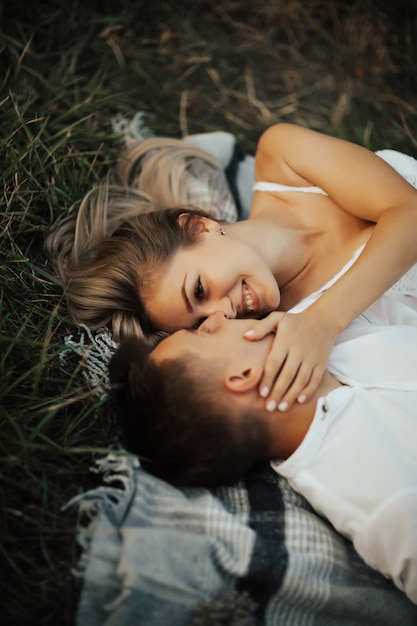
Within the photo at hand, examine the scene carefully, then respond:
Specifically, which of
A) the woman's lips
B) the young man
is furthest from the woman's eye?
the young man

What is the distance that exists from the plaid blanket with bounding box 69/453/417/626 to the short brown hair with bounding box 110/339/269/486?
66 millimetres

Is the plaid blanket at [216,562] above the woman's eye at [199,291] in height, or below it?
below

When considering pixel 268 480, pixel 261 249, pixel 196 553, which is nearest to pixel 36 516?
pixel 196 553

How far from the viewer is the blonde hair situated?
6.52ft

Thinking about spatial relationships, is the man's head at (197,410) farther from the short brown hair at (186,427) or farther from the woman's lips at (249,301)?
the woman's lips at (249,301)

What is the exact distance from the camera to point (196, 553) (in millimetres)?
1363

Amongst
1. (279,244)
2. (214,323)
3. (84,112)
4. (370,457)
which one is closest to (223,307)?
(214,323)

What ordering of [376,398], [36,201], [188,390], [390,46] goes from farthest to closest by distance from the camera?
[390,46] < [36,201] < [376,398] < [188,390]

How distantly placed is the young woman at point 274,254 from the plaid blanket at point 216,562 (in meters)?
0.33

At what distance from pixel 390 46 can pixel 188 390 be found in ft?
9.55

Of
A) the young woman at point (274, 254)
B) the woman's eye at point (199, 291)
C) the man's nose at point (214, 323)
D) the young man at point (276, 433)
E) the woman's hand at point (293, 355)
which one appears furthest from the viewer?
the woman's eye at point (199, 291)

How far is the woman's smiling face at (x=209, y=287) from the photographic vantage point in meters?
1.88

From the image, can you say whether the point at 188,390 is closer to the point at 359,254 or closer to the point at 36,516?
the point at 36,516

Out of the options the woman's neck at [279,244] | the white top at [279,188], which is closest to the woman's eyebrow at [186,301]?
the woman's neck at [279,244]
